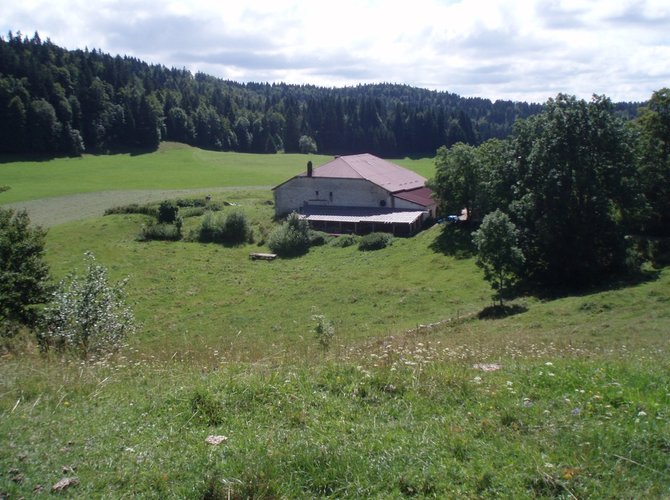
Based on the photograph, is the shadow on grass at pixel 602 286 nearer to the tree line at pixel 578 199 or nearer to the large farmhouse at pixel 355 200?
the tree line at pixel 578 199

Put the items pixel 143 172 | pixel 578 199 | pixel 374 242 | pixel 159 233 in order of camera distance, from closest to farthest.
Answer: pixel 578 199 < pixel 374 242 < pixel 159 233 < pixel 143 172

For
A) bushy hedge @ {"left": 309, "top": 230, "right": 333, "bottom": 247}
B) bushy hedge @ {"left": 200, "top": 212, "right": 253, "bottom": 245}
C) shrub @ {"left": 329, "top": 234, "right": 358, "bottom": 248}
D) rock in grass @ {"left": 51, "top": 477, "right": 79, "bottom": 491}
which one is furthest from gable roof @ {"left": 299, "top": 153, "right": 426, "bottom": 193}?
rock in grass @ {"left": 51, "top": 477, "right": 79, "bottom": 491}

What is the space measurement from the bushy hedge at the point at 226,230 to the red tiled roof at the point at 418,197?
17418 mm

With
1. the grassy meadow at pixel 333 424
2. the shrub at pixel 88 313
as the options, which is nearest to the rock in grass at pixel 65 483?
the grassy meadow at pixel 333 424

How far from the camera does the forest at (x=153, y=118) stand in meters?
109

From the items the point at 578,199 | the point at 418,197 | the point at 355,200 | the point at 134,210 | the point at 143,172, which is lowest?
the point at 134,210

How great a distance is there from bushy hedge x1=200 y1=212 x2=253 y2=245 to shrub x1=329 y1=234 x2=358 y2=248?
8.75 m

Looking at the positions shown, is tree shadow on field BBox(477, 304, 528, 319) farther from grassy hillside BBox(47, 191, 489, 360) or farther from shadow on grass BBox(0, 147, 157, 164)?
shadow on grass BBox(0, 147, 157, 164)

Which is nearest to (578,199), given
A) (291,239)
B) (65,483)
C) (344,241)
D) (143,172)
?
(344,241)

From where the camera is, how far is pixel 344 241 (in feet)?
183

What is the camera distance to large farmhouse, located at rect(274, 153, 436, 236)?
201 feet

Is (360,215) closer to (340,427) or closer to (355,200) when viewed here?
(355,200)

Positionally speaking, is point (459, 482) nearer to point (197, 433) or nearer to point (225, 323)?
point (197, 433)

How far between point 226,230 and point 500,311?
3446cm
